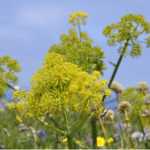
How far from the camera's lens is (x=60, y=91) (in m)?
3.30

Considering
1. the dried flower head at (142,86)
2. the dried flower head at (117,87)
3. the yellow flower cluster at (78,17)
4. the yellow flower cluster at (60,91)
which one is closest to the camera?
the yellow flower cluster at (60,91)

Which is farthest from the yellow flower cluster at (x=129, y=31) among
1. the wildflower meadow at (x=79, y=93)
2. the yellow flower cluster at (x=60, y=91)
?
the yellow flower cluster at (x=60, y=91)

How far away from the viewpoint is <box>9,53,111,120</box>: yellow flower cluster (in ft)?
10.4

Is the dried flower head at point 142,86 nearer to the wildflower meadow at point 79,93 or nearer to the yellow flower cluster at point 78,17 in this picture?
the wildflower meadow at point 79,93

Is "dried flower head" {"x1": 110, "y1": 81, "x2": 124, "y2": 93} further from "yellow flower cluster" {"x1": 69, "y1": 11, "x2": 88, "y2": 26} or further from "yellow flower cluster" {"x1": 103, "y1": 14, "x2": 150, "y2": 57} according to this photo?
"yellow flower cluster" {"x1": 69, "y1": 11, "x2": 88, "y2": 26}

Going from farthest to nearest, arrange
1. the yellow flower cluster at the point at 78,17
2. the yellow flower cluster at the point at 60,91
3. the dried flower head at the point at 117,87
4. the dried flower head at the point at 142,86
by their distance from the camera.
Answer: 1. the yellow flower cluster at the point at 78,17
2. the dried flower head at the point at 142,86
3. the dried flower head at the point at 117,87
4. the yellow flower cluster at the point at 60,91

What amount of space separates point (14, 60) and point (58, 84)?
593 cm

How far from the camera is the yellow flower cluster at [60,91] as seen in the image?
124 inches

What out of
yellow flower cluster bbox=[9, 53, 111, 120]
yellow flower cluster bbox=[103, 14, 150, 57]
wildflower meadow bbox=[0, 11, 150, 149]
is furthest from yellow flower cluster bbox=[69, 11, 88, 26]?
yellow flower cluster bbox=[9, 53, 111, 120]

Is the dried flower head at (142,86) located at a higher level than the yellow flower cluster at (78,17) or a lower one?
lower

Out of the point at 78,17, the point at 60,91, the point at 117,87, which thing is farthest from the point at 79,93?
the point at 78,17

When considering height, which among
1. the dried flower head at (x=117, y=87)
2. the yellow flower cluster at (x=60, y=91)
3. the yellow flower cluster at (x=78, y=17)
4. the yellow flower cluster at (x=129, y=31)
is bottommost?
the yellow flower cluster at (x=60, y=91)

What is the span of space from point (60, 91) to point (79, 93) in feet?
0.99

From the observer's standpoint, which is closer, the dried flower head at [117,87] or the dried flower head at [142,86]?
the dried flower head at [117,87]
